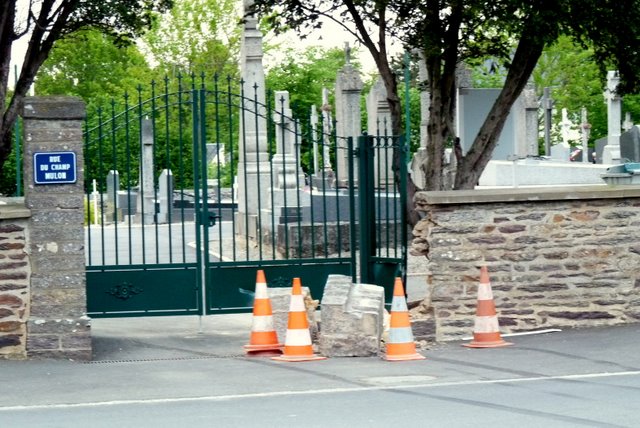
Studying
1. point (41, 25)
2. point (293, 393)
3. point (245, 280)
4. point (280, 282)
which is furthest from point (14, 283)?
point (41, 25)

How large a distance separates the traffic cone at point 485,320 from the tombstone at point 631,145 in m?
21.7

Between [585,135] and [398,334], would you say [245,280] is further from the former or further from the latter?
[585,135]

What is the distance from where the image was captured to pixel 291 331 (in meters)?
12.5

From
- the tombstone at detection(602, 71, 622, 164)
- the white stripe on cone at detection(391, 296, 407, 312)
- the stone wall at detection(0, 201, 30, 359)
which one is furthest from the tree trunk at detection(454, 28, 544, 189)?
the tombstone at detection(602, 71, 622, 164)

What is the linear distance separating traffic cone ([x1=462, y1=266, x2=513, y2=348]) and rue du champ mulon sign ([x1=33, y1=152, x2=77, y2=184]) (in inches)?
162

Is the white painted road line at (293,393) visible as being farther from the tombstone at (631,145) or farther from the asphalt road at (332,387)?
the tombstone at (631,145)

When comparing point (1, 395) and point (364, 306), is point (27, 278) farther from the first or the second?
point (364, 306)

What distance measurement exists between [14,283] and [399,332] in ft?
12.0

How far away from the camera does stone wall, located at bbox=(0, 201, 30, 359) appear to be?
12.7 meters

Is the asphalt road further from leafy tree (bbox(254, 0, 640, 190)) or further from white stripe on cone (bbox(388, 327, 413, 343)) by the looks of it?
leafy tree (bbox(254, 0, 640, 190))

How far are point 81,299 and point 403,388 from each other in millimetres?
3700

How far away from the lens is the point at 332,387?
35.4ft

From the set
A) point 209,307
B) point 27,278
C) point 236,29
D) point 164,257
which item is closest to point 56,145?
point 27,278

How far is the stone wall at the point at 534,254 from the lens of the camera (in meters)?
13.8
